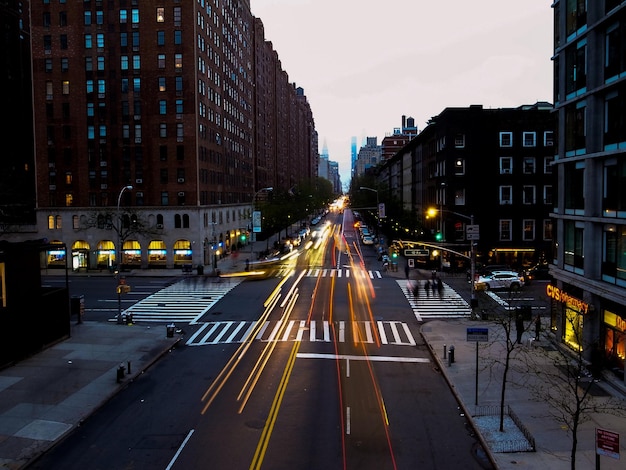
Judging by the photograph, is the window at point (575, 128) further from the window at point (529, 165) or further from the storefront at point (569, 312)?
the window at point (529, 165)

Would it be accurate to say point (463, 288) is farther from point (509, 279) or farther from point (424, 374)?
point (424, 374)

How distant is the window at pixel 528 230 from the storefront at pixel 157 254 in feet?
143

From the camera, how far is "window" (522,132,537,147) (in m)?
62.8

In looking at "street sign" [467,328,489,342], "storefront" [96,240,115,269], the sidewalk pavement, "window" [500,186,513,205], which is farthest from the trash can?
"window" [500,186,513,205]

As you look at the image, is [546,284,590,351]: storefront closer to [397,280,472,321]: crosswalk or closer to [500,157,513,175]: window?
[397,280,472,321]: crosswalk

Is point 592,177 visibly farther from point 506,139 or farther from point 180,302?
point 506,139

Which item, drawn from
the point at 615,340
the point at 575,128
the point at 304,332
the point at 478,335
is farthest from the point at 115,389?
the point at 575,128

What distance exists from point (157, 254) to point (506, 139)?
146 ft

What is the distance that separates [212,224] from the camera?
73438 millimetres

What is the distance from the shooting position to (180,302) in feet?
144

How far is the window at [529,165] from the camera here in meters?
63.4

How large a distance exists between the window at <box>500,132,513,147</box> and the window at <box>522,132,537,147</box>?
4.75 ft

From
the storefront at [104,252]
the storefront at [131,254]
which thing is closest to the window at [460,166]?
the storefront at [131,254]

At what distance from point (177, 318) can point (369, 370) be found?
1744cm
